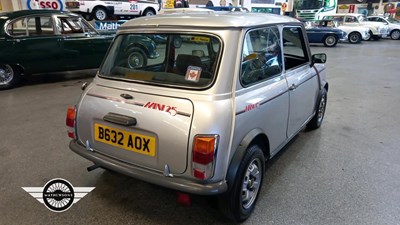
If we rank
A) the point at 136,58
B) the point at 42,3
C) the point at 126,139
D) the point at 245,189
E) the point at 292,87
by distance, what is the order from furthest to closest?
the point at 42,3
the point at 292,87
the point at 136,58
the point at 245,189
the point at 126,139

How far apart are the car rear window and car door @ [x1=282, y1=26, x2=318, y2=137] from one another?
98 cm

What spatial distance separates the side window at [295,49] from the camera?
3100mm

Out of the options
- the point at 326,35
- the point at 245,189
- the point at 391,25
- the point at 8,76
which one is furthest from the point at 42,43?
the point at 391,25

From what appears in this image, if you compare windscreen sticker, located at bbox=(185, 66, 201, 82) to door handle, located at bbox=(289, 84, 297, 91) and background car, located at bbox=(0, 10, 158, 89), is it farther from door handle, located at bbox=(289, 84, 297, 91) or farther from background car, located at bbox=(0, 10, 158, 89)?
background car, located at bbox=(0, 10, 158, 89)

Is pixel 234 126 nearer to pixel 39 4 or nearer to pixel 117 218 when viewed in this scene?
pixel 117 218

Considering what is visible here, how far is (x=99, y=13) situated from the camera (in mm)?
12250

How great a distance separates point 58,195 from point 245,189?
167cm

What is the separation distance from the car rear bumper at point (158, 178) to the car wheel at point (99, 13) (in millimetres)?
11250

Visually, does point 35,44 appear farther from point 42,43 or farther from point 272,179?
point 272,179

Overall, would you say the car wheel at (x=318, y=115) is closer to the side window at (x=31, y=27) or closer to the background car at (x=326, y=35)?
the side window at (x=31, y=27)

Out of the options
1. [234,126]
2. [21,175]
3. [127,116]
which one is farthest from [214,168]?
[21,175]

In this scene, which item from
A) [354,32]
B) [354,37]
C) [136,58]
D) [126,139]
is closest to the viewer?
[126,139]

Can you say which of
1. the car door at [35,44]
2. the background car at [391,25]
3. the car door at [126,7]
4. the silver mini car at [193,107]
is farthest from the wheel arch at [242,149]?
the background car at [391,25]

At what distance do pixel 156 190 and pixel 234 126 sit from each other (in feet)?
3.75
